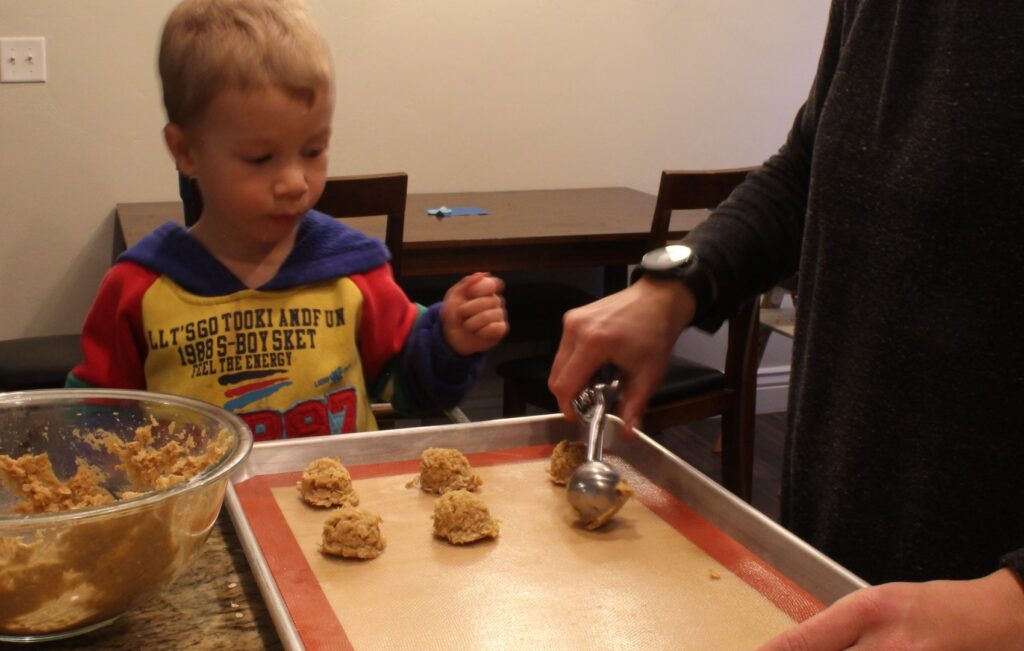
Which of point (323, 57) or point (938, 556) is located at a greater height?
point (323, 57)

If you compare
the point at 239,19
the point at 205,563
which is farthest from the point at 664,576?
the point at 239,19

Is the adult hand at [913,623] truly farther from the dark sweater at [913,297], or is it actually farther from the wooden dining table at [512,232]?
the wooden dining table at [512,232]

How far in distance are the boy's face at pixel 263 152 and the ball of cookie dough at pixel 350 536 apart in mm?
497

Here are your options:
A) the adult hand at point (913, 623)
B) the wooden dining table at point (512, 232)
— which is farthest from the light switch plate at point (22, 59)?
the adult hand at point (913, 623)

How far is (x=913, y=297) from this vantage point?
0.95 metres

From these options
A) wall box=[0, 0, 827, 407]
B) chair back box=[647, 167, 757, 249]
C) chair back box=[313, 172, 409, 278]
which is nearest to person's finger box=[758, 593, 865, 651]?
chair back box=[313, 172, 409, 278]

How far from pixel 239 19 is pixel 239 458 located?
2.38 feet

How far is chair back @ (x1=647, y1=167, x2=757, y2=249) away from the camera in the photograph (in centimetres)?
275

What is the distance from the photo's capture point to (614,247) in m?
3.00

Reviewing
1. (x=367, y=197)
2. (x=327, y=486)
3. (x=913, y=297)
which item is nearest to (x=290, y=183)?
(x=327, y=486)

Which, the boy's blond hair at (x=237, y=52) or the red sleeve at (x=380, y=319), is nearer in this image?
the boy's blond hair at (x=237, y=52)

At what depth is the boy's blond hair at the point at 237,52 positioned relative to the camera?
1.29 m

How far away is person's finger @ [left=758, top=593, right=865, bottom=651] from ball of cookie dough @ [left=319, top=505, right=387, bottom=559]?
400 mm

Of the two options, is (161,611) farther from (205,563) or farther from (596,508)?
(596,508)
